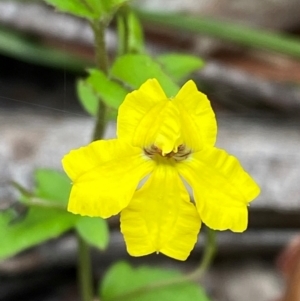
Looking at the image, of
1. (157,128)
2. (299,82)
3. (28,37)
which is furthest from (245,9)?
(157,128)

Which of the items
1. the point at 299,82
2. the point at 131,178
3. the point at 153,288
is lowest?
the point at 153,288

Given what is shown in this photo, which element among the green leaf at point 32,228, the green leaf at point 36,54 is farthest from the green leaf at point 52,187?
the green leaf at point 36,54

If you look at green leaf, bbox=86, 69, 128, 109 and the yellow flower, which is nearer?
the yellow flower

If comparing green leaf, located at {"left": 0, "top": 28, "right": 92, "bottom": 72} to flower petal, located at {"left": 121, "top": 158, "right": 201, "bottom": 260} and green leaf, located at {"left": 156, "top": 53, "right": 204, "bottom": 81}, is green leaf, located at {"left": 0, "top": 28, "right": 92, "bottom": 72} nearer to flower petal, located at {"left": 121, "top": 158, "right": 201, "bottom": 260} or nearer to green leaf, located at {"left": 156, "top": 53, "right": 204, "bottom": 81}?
green leaf, located at {"left": 156, "top": 53, "right": 204, "bottom": 81}

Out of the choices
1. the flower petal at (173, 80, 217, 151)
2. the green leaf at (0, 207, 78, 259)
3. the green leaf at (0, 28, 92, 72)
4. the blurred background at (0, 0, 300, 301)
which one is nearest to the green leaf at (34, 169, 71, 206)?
the green leaf at (0, 207, 78, 259)

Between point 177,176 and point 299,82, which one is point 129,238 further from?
point 299,82

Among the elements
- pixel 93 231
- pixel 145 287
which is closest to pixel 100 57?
pixel 93 231

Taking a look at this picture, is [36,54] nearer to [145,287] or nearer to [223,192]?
[145,287]
